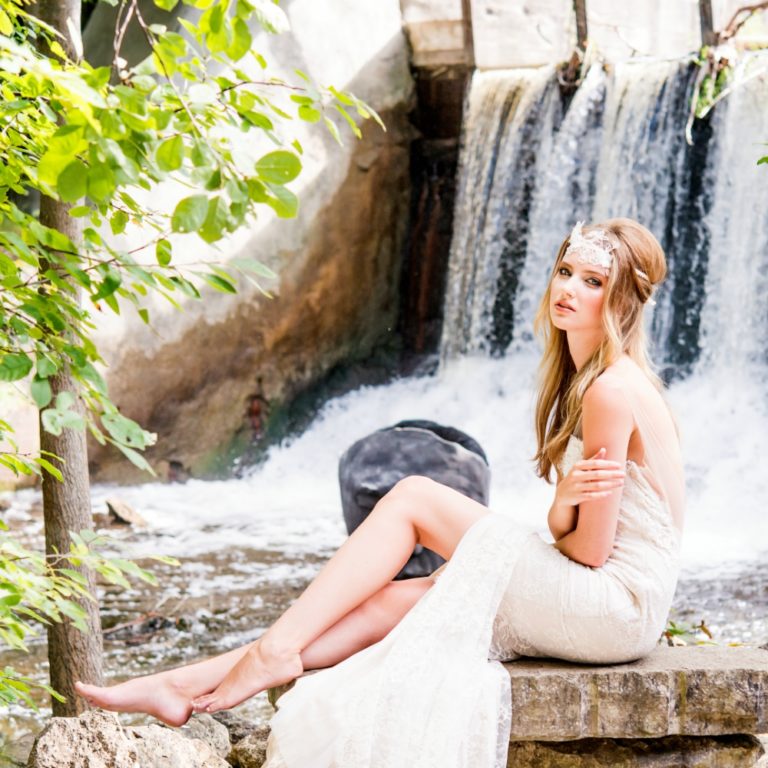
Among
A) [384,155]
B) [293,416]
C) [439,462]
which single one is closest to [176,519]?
[293,416]

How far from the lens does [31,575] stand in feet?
6.05

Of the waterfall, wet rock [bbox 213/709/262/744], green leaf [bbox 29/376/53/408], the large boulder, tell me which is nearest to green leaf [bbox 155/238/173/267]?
green leaf [bbox 29/376/53/408]

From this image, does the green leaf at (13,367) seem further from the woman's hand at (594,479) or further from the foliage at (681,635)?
the foliage at (681,635)

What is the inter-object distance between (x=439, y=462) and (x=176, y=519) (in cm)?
292

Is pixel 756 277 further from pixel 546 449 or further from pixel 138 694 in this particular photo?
pixel 138 694

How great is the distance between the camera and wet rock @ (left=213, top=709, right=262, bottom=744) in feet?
9.55

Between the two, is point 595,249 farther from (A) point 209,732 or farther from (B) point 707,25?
(B) point 707,25

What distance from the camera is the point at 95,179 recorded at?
123 cm

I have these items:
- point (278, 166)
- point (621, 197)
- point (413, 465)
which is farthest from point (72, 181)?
point (621, 197)

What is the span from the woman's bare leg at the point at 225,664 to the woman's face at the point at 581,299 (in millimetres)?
636

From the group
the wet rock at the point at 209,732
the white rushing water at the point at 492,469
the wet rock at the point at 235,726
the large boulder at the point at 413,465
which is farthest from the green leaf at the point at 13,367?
the white rushing water at the point at 492,469

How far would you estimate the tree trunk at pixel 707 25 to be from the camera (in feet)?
25.8

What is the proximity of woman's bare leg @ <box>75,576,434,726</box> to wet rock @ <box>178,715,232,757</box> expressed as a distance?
21.4 inches

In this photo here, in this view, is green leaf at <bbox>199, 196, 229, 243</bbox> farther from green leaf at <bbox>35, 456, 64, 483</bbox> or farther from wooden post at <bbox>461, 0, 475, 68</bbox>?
wooden post at <bbox>461, 0, 475, 68</bbox>
